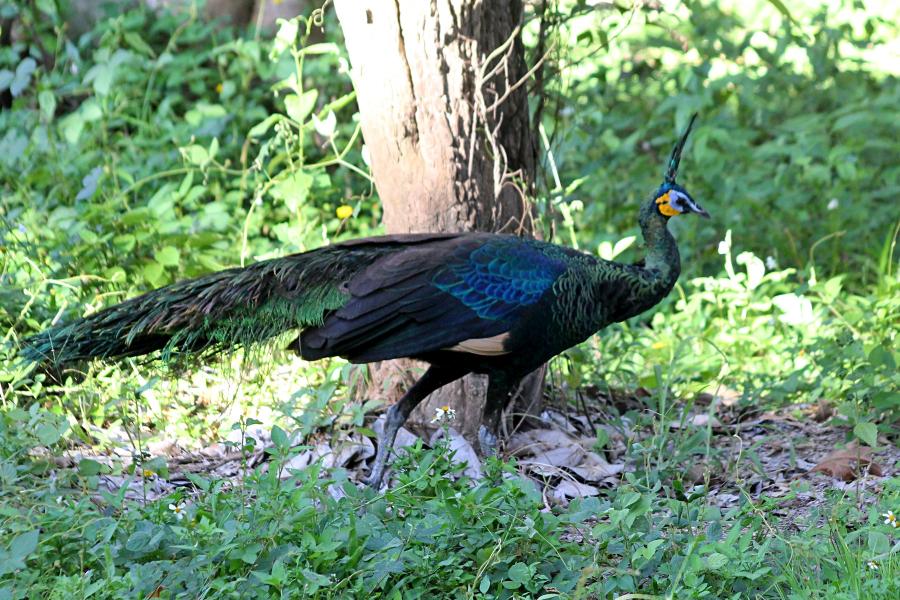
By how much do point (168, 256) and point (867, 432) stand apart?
3288 millimetres

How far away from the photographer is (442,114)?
16.4 feet

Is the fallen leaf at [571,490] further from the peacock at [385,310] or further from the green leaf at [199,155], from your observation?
the green leaf at [199,155]

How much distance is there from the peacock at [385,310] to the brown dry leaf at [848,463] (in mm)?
1069

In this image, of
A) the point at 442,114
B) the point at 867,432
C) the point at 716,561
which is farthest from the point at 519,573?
the point at 442,114

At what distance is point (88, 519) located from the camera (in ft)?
11.9

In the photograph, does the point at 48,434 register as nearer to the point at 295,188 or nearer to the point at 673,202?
the point at 295,188

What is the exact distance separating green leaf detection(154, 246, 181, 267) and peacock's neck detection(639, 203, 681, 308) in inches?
90.6

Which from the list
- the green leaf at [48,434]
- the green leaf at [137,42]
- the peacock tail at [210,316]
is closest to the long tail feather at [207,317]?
the peacock tail at [210,316]

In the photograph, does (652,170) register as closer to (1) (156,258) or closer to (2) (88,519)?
(1) (156,258)

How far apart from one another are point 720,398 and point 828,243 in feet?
7.17

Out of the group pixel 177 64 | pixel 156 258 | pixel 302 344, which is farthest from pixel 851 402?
pixel 177 64

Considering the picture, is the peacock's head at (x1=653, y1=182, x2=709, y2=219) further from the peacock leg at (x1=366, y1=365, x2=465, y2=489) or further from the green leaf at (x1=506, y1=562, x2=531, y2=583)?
the green leaf at (x1=506, y1=562, x2=531, y2=583)

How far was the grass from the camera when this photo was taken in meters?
3.48

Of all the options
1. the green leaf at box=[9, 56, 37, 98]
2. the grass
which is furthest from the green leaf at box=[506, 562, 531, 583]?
the green leaf at box=[9, 56, 37, 98]
